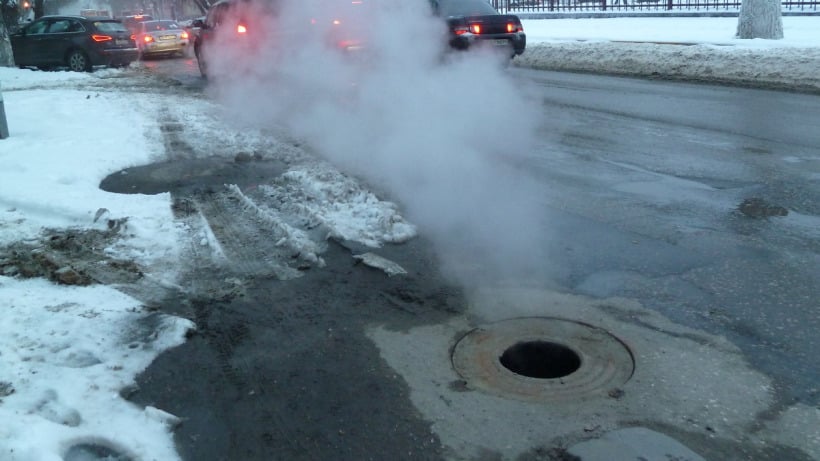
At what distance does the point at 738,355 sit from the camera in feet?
11.2

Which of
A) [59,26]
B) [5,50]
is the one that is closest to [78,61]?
[59,26]

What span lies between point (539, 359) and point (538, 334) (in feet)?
0.43

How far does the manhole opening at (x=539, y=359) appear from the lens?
3.57 meters

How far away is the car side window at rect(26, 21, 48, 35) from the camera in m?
20.0

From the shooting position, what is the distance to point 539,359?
3652mm

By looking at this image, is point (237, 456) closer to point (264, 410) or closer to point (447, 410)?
point (264, 410)

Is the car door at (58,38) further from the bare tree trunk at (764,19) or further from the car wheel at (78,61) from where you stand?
the bare tree trunk at (764,19)

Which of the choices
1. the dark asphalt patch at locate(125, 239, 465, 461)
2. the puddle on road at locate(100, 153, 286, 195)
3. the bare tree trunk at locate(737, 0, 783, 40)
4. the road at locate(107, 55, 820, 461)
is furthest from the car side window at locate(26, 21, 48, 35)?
the dark asphalt patch at locate(125, 239, 465, 461)

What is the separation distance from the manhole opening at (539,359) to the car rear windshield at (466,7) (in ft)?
34.9

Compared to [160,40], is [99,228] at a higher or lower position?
lower

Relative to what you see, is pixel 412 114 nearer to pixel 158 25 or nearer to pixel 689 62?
pixel 689 62

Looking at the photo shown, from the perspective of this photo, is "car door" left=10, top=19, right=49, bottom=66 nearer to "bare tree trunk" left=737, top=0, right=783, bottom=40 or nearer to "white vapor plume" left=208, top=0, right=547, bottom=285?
"white vapor plume" left=208, top=0, right=547, bottom=285

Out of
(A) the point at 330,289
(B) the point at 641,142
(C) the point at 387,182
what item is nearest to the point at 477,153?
(C) the point at 387,182

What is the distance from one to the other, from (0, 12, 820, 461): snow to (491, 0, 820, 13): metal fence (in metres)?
10.1
